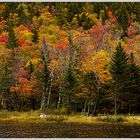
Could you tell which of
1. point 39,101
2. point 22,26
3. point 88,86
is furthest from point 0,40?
point 88,86

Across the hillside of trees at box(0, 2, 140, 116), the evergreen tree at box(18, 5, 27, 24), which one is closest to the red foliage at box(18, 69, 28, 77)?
the hillside of trees at box(0, 2, 140, 116)

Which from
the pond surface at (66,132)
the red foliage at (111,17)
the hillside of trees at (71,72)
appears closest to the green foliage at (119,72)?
the hillside of trees at (71,72)

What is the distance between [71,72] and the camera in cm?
4534

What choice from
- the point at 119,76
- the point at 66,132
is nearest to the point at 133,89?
the point at 119,76

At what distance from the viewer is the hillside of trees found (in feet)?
145

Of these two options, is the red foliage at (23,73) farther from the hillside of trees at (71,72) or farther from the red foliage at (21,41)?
the red foliage at (21,41)

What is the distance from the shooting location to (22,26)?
69125 millimetres

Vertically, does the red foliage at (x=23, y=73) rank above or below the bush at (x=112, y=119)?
above

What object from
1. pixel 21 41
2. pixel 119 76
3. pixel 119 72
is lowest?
pixel 119 76

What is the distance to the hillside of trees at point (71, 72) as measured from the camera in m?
44.2

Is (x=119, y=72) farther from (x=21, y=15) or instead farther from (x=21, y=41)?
(x=21, y=15)

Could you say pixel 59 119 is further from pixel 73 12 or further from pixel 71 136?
pixel 73 12

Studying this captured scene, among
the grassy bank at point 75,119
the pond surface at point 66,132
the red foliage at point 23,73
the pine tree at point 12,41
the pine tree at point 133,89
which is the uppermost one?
the pine tree at point 12,41

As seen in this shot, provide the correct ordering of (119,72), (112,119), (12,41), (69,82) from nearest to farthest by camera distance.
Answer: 1. (112,119)
2. (119,72)
3. (69,82)
4. (12,41)
